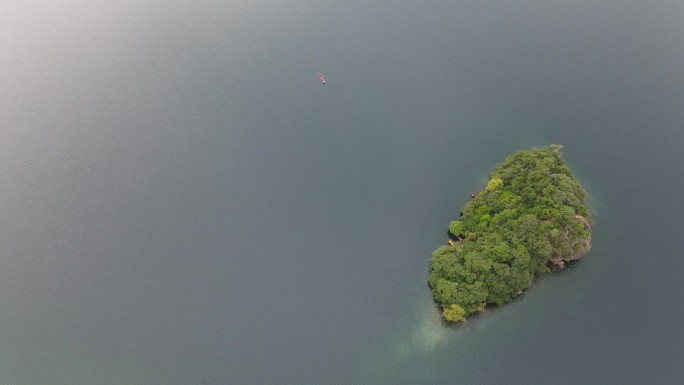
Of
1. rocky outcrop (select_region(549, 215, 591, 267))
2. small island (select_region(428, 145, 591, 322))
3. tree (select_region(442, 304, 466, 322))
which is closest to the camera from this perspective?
tree (select_region(442, 304, 466, 322))

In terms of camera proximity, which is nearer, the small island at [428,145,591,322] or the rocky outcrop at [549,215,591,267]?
the small island at [428,145,591,322]

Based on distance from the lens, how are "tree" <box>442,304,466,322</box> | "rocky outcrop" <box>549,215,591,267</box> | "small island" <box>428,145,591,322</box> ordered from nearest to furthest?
"tree" <box>442,304,466,322</box> → "small island" <box>428,145,591,322</box> → "rocky outcrop" <box>549,215,591,267</box>

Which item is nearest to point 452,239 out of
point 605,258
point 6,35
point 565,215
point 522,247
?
point 522,247

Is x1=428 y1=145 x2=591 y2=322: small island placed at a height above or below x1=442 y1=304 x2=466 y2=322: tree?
above

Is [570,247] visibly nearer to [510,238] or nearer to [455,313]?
[510,238]

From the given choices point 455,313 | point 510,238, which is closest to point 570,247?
point 510,238

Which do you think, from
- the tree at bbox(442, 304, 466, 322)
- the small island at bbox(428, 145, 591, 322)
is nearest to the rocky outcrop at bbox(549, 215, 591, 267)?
the small island at bbox(428, 145, 591, 322)

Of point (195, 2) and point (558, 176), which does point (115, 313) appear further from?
point (195, 2)

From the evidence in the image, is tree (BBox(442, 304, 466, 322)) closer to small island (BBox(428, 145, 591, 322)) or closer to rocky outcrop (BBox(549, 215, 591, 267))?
small island (BBox(428, 145, 591, 322))
